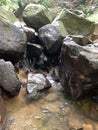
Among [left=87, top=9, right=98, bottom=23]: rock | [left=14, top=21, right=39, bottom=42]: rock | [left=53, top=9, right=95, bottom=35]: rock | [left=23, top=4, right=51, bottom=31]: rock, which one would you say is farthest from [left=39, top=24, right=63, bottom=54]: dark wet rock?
[left=87, top=9, right=98, bottom=23]: rock

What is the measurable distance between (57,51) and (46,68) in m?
0.60

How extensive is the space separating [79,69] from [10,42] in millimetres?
1764

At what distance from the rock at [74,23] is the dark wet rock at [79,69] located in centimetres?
250

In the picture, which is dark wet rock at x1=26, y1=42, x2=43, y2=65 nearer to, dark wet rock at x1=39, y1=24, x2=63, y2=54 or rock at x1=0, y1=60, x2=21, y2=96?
dark wet rock at x1=39, y1=24, x2=63, y2=54

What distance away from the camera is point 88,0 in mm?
15461

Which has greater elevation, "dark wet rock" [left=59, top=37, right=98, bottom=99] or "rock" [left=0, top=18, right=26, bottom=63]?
"rock" [left=0, top=18, right=26, bottom=63]

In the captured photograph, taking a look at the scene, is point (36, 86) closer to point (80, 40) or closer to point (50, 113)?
point (50, 113)

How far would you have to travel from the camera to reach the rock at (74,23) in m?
8.62

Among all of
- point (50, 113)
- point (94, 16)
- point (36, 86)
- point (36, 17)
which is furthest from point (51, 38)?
point (94, 16)

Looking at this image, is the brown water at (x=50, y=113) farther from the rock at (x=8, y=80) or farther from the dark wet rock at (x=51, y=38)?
the dark wet rock at (x=51, y=38)

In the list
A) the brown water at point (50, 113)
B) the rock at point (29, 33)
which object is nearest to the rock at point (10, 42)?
the brown water at point (50, 113)

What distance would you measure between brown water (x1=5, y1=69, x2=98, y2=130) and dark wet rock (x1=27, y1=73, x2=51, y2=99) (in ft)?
0.43

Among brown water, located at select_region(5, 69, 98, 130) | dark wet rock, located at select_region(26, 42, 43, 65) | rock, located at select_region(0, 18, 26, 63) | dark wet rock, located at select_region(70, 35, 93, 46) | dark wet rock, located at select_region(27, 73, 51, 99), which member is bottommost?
brown water, located at select_region(5, 69, 98, 130)

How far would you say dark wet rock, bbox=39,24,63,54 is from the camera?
7348 millimetres
